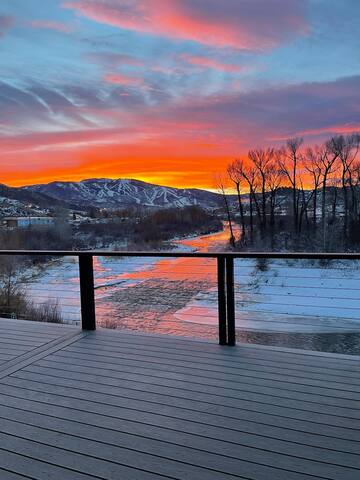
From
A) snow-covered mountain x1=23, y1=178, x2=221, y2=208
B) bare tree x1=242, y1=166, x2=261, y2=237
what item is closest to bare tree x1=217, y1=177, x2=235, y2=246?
bare tree x1=242, y1=166, x2=261, y2=237

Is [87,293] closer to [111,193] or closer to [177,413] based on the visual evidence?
[177,413]

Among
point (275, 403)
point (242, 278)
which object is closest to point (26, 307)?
point (275, 403)

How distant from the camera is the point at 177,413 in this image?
6.03 ft

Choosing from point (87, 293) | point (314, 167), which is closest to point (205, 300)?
point (87, 293)

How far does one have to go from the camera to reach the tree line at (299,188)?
2538 centimetres

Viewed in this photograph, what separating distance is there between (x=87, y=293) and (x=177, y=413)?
174cm

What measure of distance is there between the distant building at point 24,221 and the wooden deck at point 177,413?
1644cm

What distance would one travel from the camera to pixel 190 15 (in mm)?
4875

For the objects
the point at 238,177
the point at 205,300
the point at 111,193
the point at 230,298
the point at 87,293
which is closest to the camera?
the point at 230,298

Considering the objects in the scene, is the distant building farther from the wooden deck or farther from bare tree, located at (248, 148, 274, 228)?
the wooden deck

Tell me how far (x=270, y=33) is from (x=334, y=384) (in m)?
4.77

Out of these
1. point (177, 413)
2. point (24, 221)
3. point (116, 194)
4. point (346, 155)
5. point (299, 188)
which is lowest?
point (177, 413)

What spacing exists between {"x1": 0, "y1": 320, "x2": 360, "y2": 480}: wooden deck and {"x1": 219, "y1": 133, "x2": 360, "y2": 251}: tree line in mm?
23832

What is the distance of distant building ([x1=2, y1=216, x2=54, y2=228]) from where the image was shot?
707 inches
